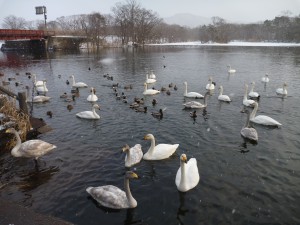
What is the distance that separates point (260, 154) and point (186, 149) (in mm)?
3307

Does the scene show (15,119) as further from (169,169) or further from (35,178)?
(169,169)

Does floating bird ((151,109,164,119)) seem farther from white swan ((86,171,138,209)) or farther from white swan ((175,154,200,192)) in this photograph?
white swan ((86,171,138,209))

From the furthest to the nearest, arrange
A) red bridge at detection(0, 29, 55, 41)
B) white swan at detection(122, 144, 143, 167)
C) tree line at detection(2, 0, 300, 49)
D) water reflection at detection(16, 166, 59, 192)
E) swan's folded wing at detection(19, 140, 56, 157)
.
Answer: tree line at detection(2, 0, 300, 49) → red bridge at detection(0, 29, 55, 41) → swan's folded wing at detection(19, 140, 56, 157) → white swan at detection(122, 144, 143, 167) → water reflection at detection(16, 166, 59, 192)

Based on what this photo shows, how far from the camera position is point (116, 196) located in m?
8.69

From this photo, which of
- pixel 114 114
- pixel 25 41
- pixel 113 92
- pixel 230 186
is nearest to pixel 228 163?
pixel 230 186

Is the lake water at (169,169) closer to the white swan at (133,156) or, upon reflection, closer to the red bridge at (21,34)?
the white swan at (133,156)

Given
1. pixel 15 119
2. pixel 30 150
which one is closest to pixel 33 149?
pixel 30 150

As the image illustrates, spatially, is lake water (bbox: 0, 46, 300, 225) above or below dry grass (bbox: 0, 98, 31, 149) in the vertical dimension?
below

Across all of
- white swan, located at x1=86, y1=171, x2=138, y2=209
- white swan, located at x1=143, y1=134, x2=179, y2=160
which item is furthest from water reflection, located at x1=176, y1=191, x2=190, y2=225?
white swan, located at x1=143, y1=134, x2=179, y2=160

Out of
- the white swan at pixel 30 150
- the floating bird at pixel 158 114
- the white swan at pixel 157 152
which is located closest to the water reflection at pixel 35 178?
the white swan at pixel 30 150

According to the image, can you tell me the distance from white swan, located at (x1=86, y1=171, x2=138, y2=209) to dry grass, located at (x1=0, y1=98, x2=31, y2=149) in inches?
246

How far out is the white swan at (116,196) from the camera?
846 centimetres

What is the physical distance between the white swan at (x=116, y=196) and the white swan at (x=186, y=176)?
1.77 metres

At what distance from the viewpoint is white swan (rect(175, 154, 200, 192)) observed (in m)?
9.35
